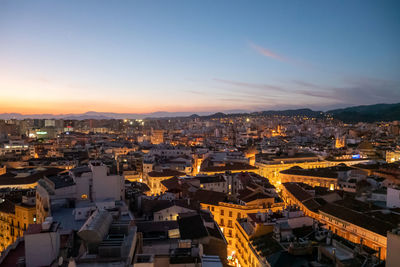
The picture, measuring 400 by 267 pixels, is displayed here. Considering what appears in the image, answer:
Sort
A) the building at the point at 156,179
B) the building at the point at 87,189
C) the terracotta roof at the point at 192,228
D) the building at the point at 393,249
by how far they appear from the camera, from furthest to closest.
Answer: the building at the point at 156,179, the building at the point at 87,189, the terracotta roof at the point at 192,228, the building at the point at 393,249

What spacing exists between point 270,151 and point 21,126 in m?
117

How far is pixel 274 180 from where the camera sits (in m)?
41.4

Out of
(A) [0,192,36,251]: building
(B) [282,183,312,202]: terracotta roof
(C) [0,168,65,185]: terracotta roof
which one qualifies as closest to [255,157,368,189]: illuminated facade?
(B) [282,183,312,202]: terracotta roof

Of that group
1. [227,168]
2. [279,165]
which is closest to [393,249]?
[227,168]

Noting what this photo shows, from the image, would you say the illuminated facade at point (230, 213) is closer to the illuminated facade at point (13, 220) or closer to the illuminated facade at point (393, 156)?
the illuminated facade at point (13, 220)

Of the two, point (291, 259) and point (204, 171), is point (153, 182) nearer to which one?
point (204, 171)

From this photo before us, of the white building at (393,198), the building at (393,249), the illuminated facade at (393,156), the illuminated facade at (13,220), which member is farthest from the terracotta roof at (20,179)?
the illuminated facade at (393,156)

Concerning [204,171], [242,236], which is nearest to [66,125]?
[204,171]

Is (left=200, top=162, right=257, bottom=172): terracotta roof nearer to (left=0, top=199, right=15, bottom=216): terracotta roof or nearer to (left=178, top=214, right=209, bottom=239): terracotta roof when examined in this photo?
(left=178, top=214, right=209, bottom=239): terracotta roof

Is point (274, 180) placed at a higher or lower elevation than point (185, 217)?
lower

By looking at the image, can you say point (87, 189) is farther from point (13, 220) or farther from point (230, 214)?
point (230, 214)

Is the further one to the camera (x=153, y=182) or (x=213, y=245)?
A: (x=153, y=182)

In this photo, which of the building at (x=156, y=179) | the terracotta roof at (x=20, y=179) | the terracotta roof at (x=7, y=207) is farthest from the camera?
the building at (x=156, y=179)

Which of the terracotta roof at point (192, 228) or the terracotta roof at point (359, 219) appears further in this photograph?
the terracotta roof at point (359, 219)
